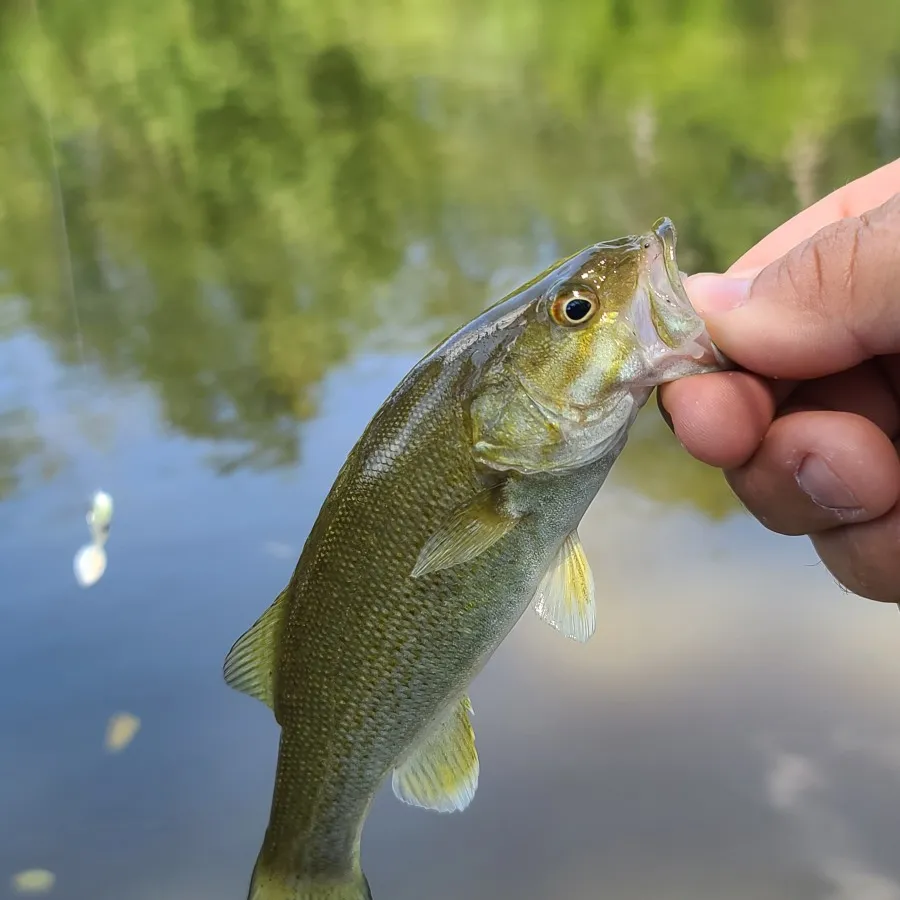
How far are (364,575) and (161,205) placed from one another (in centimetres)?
998

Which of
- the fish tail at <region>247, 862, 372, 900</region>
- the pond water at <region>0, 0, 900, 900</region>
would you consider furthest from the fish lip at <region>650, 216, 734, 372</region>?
the pond water at <region>0, 0, 900, 900</region>

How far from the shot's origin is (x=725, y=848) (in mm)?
3246

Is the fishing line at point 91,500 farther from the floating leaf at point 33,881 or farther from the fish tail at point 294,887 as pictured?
the fish tail at point 294,887

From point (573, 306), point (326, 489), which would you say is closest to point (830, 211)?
point (573, 306)

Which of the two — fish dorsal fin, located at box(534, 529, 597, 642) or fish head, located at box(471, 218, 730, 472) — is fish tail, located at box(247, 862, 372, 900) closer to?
fish dorsal fin, located at box(534, 529, 597, 642)

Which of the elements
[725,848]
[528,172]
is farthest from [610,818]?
[528,172]

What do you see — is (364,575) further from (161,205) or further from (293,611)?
(161,205)

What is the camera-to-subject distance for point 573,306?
182 centimetres

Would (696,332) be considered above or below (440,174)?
below

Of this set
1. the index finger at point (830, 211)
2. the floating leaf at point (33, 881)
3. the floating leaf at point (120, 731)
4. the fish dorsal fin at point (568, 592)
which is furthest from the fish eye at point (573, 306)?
the floating leaf at point (33, 881)

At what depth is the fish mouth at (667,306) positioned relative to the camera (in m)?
1.77

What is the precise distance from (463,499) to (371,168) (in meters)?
10.2

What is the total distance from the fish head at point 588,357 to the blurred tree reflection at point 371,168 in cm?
313

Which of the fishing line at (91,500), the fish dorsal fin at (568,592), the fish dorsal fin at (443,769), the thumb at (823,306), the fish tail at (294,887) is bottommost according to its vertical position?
the fish tail at (294,887)
